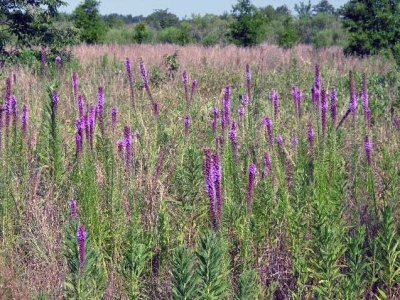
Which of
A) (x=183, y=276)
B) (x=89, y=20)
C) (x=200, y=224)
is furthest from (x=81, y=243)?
(x=89, y=20)

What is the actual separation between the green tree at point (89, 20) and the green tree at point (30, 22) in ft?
50.1

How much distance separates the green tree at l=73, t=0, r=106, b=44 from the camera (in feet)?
94.4

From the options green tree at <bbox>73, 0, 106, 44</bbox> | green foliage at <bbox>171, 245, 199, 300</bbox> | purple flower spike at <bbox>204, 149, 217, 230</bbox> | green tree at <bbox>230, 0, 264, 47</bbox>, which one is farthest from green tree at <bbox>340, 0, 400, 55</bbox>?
green foliage at <bbox>171, 245, 199, 300</bbox>

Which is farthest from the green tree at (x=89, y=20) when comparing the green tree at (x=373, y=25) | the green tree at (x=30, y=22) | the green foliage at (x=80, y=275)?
the green foliage at (x=80, y=275)

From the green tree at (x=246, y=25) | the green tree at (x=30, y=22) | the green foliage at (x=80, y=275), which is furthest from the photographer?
the green tree at (x=246, y=25)

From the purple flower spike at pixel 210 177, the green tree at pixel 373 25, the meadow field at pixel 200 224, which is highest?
the green tree at pixel 373 25

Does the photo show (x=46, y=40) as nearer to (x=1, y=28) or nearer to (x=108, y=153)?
(x=1, y=28)

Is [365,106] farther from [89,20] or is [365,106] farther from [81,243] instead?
[89,20]

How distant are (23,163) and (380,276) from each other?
2.35 metres

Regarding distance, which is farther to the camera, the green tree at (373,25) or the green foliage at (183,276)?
the green tree at (373,25)

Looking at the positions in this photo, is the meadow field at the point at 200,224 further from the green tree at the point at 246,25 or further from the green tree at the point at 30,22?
the green tree at the point at 246,25

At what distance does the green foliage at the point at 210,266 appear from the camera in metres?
2.14

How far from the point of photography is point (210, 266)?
2.16 meters

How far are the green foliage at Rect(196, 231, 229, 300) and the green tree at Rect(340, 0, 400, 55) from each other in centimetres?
1880
